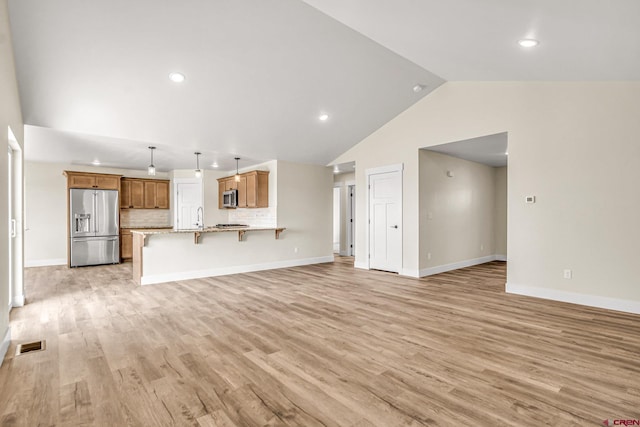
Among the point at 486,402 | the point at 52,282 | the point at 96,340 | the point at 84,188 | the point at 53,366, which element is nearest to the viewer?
the point at 486,402

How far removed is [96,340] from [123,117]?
3.10 meters

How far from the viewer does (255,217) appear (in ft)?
27.1

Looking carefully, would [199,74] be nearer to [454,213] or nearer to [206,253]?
[206,253]

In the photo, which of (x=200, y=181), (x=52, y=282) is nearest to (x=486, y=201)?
(x=200, y=181)

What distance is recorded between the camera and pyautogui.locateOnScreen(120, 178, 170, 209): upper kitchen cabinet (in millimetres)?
8695

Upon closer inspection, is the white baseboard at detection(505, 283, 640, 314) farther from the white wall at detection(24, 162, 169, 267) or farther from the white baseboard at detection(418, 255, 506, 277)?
the white wall at detection(24, 162, 169, 267)

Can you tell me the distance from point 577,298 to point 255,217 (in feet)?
21.3

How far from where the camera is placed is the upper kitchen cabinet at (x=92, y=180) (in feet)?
24.8

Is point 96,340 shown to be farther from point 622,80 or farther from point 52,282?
point 622,80

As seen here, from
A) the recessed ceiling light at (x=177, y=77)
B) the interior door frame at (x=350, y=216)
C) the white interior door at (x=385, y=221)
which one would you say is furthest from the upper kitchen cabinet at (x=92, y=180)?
the white interior door at (x=385, y=221)

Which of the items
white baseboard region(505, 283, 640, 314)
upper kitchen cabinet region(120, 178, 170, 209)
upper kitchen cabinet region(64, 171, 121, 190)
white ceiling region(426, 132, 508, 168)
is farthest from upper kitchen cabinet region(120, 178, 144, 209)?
white baseboard region(505, 283, 640, 314)

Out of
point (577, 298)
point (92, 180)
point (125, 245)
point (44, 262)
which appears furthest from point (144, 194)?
point (577, 298)

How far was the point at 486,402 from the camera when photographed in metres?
2.03

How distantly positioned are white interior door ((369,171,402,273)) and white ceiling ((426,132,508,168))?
103 centimetres
